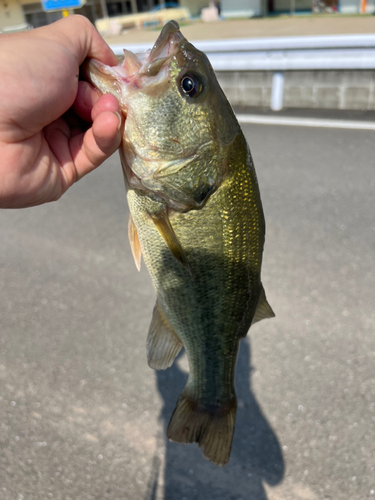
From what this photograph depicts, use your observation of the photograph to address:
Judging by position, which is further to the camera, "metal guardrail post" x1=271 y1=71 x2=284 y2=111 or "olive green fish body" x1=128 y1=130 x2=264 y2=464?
"metal guardrail post" x1=271 y1=71 x2=284 y2=111

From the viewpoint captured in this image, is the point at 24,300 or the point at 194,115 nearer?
the point at 194,115

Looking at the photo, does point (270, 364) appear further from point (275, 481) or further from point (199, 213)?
point (199, 213)

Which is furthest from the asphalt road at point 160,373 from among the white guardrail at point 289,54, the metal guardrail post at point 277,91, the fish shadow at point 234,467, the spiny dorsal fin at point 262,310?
the metal guardrail post at point 277,91

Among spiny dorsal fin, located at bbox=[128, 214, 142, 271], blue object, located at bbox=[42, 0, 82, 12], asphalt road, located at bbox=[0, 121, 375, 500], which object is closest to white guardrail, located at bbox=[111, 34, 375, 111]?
blue object, located at bbox=[42, 0, 82, 12]

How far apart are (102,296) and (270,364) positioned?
154 cm

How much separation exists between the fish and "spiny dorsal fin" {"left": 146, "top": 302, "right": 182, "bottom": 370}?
155 millimetres

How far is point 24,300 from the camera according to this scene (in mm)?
3387

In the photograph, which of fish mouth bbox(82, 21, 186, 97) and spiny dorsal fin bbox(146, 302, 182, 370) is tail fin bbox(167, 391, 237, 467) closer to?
spiny dorsal fin bbox(146, 302, 182, 370)

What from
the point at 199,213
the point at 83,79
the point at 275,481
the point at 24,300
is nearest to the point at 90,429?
the point at 275,481

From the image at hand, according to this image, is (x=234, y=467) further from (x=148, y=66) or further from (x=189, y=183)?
(x=148, y=66)

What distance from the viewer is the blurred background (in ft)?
7.11

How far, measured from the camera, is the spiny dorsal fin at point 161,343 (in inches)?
64.6

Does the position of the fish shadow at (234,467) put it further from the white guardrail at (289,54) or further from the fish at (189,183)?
the white guardrail at (289,54)

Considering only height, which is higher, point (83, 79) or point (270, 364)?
point (83, 79)
